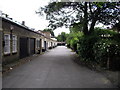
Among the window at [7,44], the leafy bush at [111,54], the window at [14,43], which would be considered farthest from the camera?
the window at [14,43]

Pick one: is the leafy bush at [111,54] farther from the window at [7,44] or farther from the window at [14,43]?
the window at [14,43]

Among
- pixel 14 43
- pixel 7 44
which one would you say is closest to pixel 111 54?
pixel 7 44

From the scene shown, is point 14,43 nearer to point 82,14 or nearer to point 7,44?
point 7,44

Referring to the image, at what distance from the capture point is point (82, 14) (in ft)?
54.0

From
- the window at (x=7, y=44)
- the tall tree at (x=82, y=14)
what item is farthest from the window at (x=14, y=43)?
the tall tree at (x=82, y=14)

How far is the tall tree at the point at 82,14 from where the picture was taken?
45.4 feet

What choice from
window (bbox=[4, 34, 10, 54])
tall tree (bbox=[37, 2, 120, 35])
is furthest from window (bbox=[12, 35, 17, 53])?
tall tree (bbox=[37, 2, 120, 35])

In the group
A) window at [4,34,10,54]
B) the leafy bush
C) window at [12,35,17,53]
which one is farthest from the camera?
window at [12,35,17,53]

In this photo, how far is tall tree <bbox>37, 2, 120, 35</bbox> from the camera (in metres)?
13.8

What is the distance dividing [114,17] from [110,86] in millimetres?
10366

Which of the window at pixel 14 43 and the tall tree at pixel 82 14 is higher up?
the tall tree at pixel 82 14

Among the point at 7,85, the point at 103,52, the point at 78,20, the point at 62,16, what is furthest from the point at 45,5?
the point at 7,85

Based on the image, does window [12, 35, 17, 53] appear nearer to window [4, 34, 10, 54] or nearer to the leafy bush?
window [4, 34, 10, 54]

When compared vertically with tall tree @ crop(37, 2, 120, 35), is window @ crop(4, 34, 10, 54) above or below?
below
